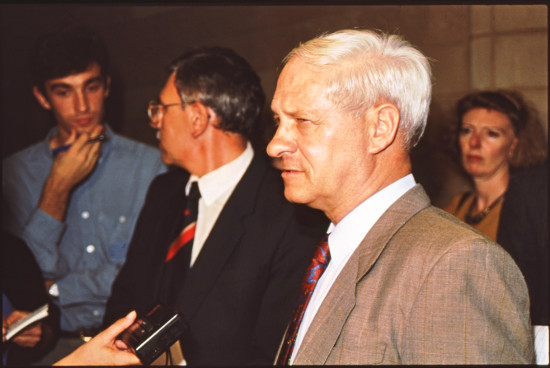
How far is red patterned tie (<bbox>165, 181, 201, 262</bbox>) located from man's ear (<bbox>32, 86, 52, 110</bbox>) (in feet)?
2.09

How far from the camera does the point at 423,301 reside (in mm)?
978

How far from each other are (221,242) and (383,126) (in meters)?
0.81

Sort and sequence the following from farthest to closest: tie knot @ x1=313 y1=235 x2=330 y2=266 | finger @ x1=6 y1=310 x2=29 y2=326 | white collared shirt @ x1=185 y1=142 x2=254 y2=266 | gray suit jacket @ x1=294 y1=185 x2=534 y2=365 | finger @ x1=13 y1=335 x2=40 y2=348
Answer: white collared shirt @ x1=185 y1=142 x2=254 y2=266
finger @ x1=13 y1=335 x2=40 y2=348
finger @ x1=6 y1=310 x2=29 y2=326
tie knot @ x1=313 y1=235 x2=330 y2=266
gray suit jacket @ x1=294 y1=185 x2=534 y2=365

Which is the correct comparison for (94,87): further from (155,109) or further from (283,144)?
(283,144)

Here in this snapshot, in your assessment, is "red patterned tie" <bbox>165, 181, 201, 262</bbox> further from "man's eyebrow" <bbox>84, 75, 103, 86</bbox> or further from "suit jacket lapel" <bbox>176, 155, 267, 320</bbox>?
"man's eyebrow" <bbox>84, 75, 103, 86</bbox>

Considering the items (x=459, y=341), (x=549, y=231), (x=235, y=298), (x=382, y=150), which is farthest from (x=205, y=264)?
(x=549, y=231)

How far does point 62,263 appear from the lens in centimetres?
204

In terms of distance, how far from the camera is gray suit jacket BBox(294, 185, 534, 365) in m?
0.94

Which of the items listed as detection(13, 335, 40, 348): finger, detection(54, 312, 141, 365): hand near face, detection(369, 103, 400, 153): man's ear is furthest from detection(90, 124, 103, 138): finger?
detection(369, 103, 400, 153): man's ear

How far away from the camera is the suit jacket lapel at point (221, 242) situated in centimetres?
175

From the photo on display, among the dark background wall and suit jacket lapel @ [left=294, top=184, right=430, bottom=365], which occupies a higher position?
the dark background wall

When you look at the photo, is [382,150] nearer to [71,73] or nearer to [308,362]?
[308,362]

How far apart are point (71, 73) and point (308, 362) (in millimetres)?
1442

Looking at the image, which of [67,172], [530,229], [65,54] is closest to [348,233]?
[530,229]
